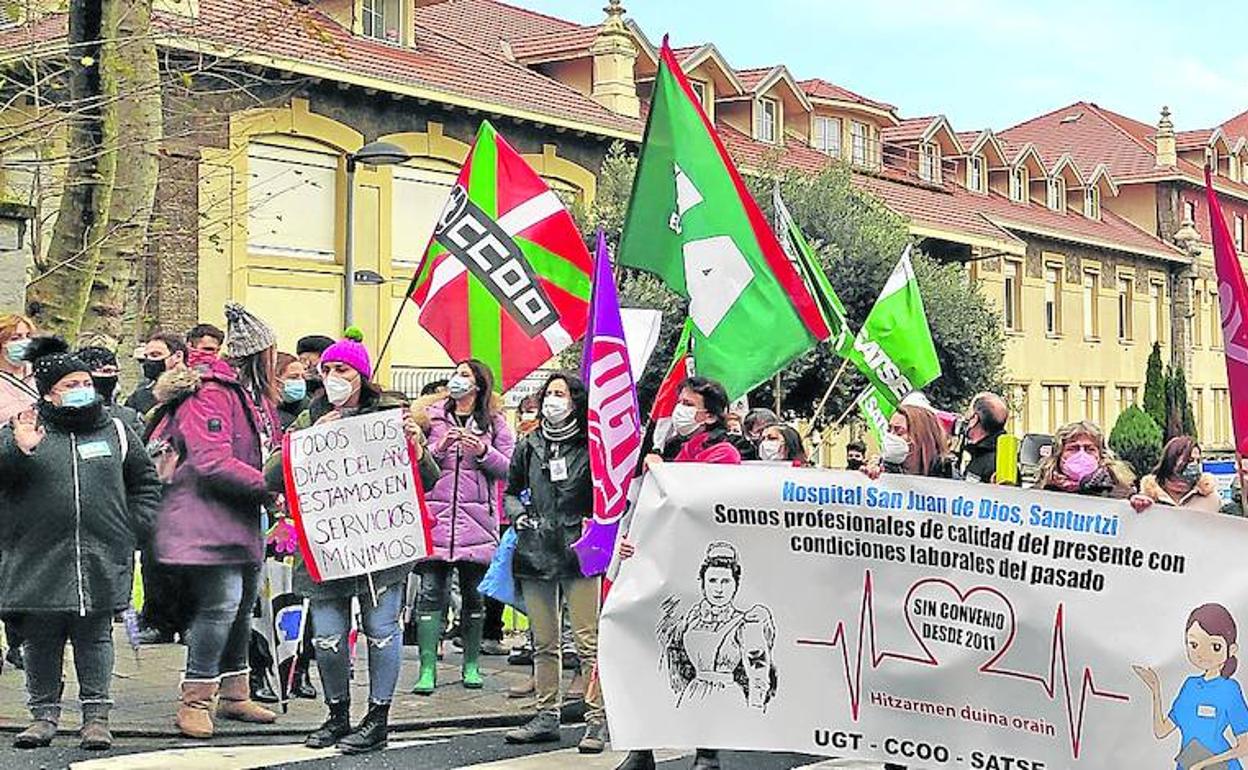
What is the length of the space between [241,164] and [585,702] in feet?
47.7

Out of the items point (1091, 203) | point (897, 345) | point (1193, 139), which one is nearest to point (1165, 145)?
point (1193, 139)

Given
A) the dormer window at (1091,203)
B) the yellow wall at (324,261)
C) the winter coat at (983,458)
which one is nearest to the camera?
the winter coat at (983,458)

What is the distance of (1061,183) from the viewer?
46.6m

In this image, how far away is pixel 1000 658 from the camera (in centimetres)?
634

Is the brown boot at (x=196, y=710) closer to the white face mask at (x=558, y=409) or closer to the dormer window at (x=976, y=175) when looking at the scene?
the white face mask at (x=558, y=409)

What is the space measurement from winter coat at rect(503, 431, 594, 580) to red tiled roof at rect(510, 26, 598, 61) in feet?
69.5

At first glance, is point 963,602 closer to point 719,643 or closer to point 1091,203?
point 719,643

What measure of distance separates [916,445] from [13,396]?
4391mm

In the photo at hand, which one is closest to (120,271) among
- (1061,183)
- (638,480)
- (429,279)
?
(429,279)

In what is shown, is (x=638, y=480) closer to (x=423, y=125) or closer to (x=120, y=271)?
(x=120, y=271)

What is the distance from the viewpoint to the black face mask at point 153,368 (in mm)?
10295

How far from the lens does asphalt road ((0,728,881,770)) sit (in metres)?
7.36

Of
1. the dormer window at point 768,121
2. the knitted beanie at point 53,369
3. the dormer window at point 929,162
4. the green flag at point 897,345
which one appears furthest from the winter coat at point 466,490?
the dormer window at point 929,162

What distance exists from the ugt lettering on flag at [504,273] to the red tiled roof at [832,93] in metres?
27.6
